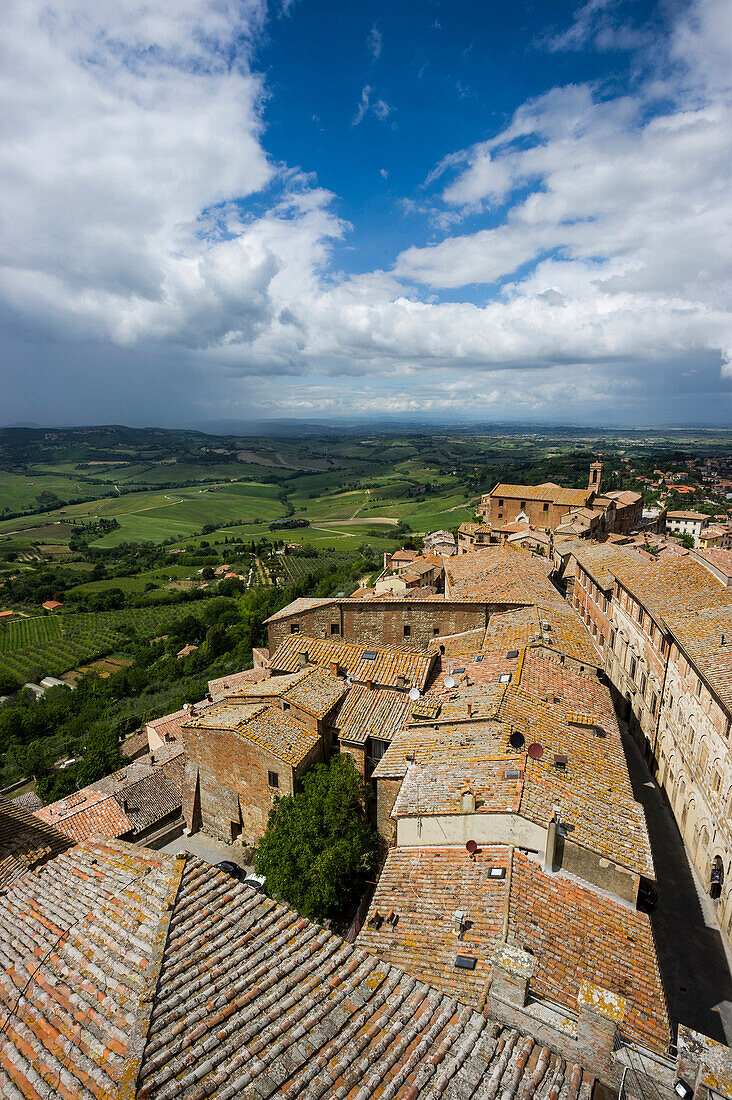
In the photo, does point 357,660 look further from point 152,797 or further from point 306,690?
point 152,797

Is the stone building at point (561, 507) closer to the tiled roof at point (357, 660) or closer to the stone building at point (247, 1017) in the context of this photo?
the tiled roof at point (357, 660)

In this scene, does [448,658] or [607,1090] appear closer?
[607,1090]

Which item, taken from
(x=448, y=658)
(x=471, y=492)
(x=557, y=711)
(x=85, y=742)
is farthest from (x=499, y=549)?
(x=471, y=492)

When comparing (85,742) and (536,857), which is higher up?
(536,857)

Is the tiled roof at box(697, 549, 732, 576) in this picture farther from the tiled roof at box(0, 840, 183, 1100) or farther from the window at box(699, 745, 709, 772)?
the tiled roof at box(0, 840, 183, 1100)

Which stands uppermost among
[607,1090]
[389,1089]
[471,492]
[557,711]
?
[389,1089]

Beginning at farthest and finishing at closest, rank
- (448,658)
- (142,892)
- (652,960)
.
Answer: (448,658), (652,960), (142,892)

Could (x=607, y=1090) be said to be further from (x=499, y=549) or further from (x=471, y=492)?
(x=471, y=492)
